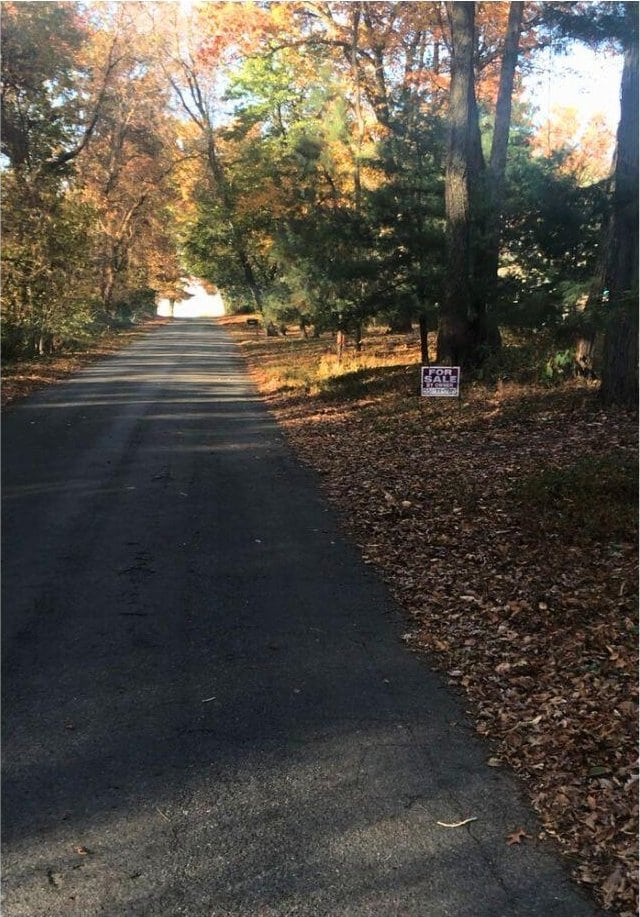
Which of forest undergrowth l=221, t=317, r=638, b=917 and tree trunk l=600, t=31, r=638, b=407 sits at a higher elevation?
tree trunk l=600, t=31, r=638, b=407

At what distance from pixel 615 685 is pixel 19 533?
4729 mm

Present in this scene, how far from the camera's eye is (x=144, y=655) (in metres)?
4.07

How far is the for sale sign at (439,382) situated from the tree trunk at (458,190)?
8.62ft

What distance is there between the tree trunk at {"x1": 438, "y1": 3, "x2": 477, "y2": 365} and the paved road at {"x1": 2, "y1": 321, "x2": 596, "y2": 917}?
7.98 meters

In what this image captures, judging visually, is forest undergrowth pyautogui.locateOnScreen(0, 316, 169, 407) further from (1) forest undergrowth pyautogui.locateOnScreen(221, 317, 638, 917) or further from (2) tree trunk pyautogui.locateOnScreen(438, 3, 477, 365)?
(2) tree trunk pyautogui.locateOnScreen(438, 3, 477, 365)

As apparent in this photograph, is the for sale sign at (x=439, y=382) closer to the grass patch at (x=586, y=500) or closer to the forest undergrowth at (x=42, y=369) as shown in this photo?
the grass patch at (x=586, y=500)

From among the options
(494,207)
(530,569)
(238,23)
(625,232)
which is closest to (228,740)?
(530,569)

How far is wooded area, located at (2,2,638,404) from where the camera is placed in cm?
1216

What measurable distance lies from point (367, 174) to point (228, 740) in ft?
58.8

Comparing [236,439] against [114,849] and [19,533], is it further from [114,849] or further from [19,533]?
[114,849]

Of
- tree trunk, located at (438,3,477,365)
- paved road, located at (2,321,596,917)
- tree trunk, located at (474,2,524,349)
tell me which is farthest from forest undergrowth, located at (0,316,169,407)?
tree trunk, located at (474,2,524,349)

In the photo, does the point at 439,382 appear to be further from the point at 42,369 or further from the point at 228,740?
the point at 42,369

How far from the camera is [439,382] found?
11203mm

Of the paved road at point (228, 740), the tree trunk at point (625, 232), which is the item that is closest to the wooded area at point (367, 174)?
the tree trunk at point (625, 232)
